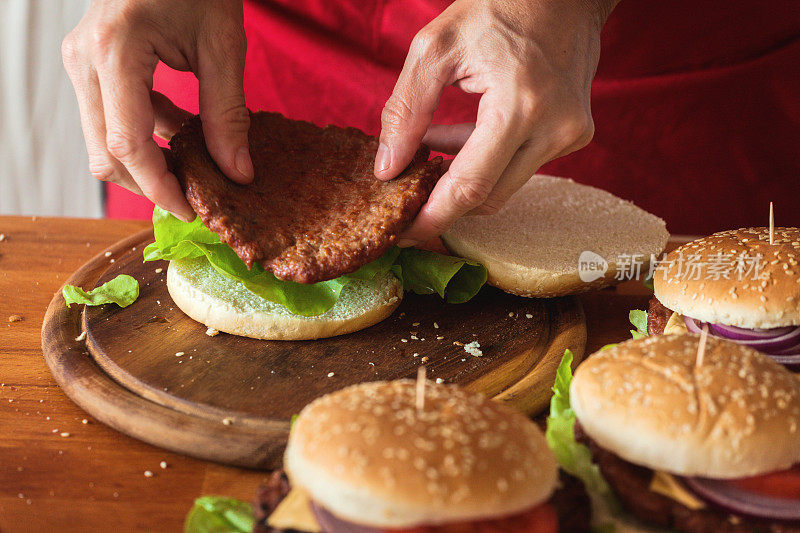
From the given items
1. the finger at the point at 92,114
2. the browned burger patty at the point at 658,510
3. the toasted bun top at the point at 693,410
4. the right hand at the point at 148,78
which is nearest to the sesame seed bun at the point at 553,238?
the right hand at the point at 148,78

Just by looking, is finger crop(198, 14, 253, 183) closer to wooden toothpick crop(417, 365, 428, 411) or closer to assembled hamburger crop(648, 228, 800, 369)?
wooden toothpick crop(417, 365, 428, 411)

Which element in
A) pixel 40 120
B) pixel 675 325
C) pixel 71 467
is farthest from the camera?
pixel 40 120

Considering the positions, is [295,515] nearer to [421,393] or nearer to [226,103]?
[421,393]

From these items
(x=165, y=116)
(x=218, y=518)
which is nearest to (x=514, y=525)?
(x=218, y=518)

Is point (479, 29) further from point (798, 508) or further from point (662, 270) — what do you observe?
point (798, 508)

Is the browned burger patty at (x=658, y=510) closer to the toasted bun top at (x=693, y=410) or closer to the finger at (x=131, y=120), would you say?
the toasted bun top at (x=693, y=410)
